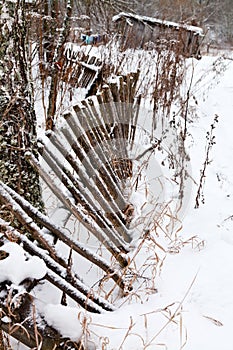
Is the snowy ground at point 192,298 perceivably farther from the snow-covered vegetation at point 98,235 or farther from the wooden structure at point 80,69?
the wooden structure at point 80,69

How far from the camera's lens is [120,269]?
1993 millimetres

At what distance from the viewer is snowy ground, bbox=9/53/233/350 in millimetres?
1439

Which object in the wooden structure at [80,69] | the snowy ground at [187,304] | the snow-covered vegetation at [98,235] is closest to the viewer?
the snow-covered vegetation at [98,235]

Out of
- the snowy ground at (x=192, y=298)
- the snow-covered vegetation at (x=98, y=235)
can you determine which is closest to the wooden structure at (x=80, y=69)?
the snow-covered vegetation at (x=98, y=235)

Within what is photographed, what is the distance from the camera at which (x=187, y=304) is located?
5.76 feet

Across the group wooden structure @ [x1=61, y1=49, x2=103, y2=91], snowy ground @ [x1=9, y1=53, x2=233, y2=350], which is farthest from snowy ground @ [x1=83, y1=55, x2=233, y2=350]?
wooden structure @ [x1=61, y1=49, x2=103, y2=91]

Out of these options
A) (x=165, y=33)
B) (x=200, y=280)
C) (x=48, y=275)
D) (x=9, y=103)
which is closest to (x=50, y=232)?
(x=48, y=275)

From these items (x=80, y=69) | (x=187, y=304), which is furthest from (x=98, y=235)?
(x=80, y=69)

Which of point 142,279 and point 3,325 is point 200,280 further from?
point 3,325

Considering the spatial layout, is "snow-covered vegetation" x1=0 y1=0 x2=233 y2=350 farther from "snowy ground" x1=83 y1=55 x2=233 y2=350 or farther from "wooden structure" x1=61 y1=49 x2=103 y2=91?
"wooden structure" x1=61 y1=49 x2=103 y2=91

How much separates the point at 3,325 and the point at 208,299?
1024 millimetres

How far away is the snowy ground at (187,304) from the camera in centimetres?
144

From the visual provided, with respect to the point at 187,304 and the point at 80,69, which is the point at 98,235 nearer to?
the point at 187,304

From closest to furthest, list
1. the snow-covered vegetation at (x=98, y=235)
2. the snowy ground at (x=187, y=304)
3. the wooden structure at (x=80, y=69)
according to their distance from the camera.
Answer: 1. the snow-covered vegetation at (x=98, y=235)
2. the snowy ground at (x=187, y=304)
3. the wooden structure at (x=80, y=69)
